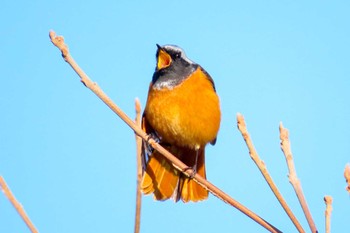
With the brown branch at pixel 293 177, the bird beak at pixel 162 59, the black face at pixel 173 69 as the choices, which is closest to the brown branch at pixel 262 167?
the brown branch at pixel 293 177

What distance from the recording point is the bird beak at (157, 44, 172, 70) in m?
6.28

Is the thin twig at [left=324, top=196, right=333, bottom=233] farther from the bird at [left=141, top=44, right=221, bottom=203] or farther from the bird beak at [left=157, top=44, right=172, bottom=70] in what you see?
the bird beak at [left=157, top=44, right=172, bottom=70]

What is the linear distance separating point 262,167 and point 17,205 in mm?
840

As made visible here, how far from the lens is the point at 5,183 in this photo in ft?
6.67

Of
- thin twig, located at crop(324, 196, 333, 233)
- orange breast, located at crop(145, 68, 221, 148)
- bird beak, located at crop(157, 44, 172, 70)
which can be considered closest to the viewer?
thin twig, located at crop(324, 196, 333, 233)

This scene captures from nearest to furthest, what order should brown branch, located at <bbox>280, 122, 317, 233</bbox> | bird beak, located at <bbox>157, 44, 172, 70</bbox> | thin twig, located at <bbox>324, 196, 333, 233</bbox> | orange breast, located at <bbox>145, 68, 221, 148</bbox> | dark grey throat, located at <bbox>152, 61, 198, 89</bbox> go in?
thin twig, located at <bbox>324, 196, 333, 233</bbox> → brown branch, located at <bbox>280, 122, 317, 233</bbox> → orange breast, located at <bbox>145, 68, 221, 148</bbox> → dark grey throat, located at <bbox>152, 61, 198, 89</bbox> → bird beak, located at <bbox>157, 44, 172, 70</bbox>

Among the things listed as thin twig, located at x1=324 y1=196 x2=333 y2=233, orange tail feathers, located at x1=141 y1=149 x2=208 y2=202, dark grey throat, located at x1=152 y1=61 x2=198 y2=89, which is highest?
dark grey throat, located at x1=152 y1=61 x2=198 y2=89

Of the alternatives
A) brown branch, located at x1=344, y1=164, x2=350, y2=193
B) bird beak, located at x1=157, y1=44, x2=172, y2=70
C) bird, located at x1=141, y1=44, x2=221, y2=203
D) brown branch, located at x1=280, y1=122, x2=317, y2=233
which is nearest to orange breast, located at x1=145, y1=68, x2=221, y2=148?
bird, located at x1=141, y1=44, x2=221, y2=203

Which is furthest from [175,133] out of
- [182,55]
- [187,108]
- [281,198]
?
[281,198]

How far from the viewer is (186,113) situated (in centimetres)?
589

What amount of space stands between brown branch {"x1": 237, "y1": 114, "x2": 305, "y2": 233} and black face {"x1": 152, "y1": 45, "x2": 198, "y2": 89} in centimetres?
374

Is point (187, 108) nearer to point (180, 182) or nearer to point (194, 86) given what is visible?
point (194, 86)

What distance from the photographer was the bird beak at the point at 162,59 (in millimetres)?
6275

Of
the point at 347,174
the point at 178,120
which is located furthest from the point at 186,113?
the point at 347,174
